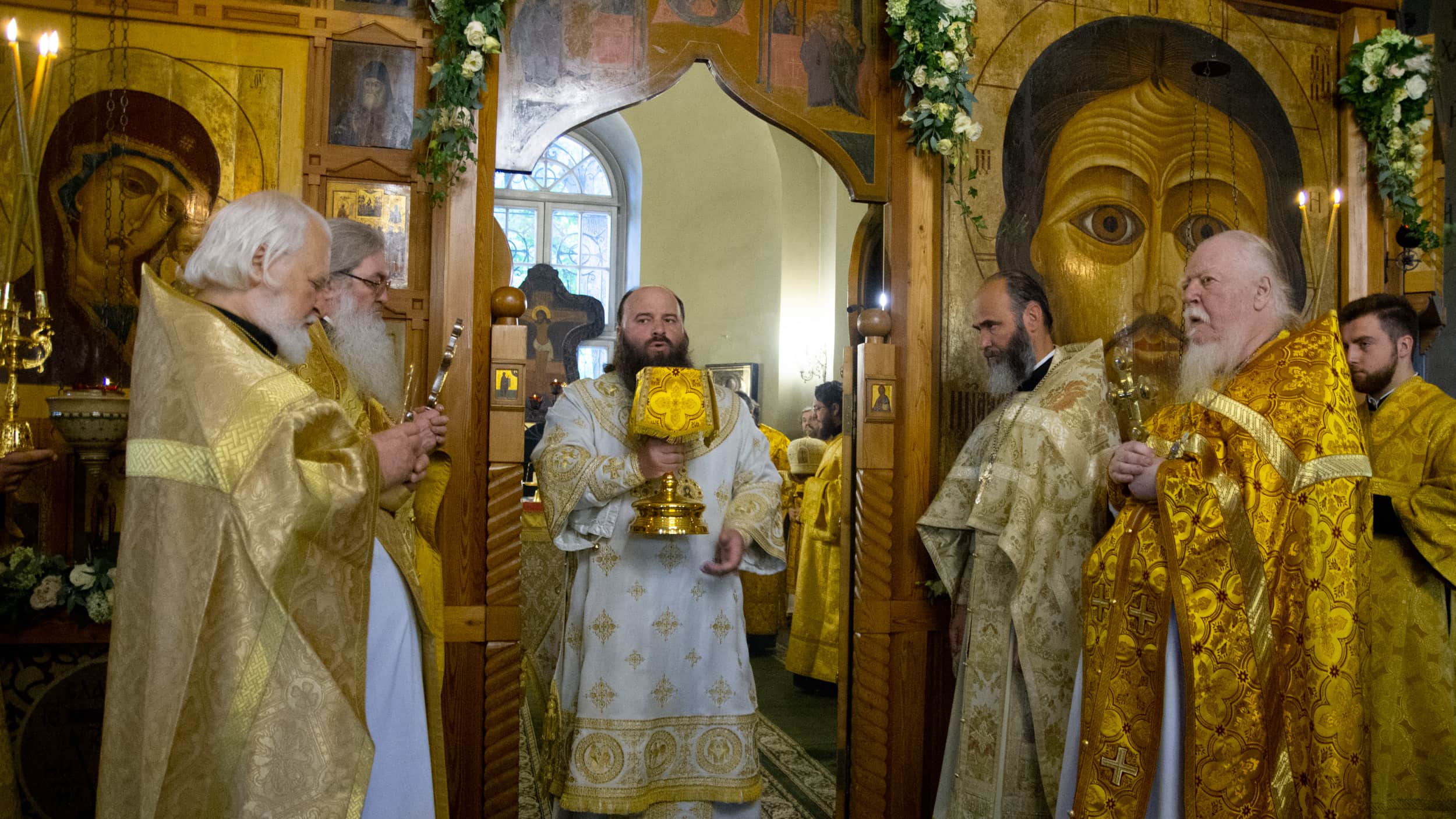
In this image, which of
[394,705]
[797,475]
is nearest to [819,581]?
[797,475]

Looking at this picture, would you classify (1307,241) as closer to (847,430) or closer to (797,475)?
(847,430)

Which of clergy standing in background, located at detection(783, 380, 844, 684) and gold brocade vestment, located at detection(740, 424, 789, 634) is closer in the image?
clergy standing in background, located at detection(783, 380, 844, 684)

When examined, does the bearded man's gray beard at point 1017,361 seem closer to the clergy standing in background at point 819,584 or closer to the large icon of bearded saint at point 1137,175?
the large icon of bearded saint at point 1137,175

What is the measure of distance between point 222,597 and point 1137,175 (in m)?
4.45

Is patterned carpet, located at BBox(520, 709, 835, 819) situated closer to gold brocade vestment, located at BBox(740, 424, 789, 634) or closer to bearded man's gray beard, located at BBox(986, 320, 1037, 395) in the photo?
gold brocade vestment, located at BBox(740, 424, 789, 634)

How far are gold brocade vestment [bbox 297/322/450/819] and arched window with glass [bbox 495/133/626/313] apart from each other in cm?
1003

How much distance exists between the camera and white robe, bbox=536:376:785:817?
12.2 feet

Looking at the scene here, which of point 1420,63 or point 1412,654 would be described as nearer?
point 1412,654

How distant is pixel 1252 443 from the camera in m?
3.14

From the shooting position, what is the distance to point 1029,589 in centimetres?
387

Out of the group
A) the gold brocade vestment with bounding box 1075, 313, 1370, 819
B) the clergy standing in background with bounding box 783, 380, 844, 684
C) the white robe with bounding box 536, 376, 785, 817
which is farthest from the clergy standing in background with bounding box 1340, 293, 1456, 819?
the clergy standing in background with bounding box 783, 380, 844, 684

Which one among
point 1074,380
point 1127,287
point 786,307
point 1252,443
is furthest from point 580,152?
point 1252,443

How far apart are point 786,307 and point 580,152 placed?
385cm

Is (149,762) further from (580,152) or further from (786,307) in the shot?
(580,152)
